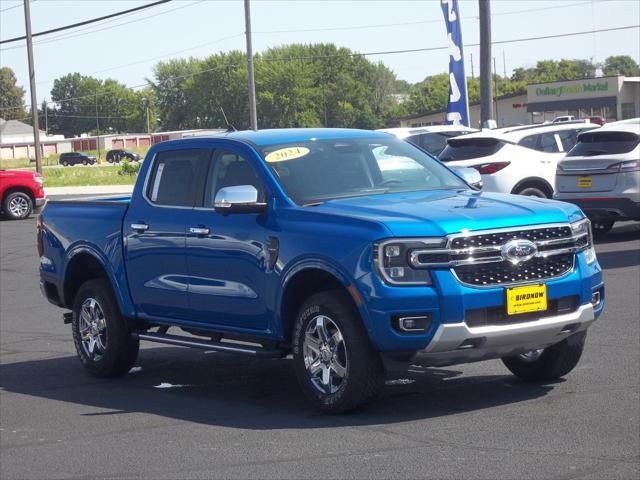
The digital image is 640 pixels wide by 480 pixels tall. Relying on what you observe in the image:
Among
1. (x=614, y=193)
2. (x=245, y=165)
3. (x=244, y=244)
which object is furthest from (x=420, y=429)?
(x=614, y=193)

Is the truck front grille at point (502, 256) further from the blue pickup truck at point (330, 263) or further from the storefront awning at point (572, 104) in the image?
the storefront awning at point (572, 104)

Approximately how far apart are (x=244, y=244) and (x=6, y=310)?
7.36m

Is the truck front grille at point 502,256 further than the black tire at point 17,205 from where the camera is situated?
No

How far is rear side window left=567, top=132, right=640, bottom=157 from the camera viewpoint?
57.2 feet

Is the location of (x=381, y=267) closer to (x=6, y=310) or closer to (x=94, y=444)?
(x=94, y=444)

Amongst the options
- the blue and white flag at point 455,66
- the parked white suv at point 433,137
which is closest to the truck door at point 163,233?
the parked white suv at point 433,137

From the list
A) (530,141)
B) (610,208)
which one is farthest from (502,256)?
(530,141)

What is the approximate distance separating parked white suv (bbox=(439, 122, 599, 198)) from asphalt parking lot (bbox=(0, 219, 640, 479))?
26.2ft

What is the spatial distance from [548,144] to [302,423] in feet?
42.6

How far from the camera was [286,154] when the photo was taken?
8.45 meters

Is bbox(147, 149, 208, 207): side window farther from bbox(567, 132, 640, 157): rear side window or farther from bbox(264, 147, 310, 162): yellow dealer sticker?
bbox(567, 132, 640, 157): rear side window

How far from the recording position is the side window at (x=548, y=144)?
19.5 m

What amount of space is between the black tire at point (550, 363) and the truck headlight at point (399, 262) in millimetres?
1610

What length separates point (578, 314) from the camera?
24.6 ft
